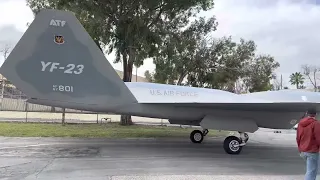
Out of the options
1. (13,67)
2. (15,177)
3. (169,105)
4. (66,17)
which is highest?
(66,17)

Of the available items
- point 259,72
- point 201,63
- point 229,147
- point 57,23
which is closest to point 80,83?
point 57,23

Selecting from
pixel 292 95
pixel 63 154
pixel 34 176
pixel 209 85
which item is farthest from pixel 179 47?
pixel 34 176

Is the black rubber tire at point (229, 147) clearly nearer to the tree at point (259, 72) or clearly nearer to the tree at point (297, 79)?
the tree at point (259, 72)

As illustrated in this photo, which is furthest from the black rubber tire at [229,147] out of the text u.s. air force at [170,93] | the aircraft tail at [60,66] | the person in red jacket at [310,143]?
the person in red jacket at [310,143]

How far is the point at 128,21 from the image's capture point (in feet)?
63.4

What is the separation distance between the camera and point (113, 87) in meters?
10.7

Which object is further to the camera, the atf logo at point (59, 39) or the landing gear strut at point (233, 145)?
the landing gear strut at point (233, 145)

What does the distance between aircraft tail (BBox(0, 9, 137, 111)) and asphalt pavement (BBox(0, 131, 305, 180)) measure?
1.75 m

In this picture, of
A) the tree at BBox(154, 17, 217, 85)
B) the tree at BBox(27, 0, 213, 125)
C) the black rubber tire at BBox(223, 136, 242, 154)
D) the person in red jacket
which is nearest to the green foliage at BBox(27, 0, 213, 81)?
the tree at BBox(27, 0, 213, 125)

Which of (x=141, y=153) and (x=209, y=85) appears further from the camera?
(x=209, y=85)

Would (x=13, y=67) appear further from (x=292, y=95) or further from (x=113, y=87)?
(x=292, y=95)

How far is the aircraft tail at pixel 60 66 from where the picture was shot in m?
10.3

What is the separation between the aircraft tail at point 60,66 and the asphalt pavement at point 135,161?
175 centimetres

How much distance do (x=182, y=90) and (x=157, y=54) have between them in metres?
9.04
